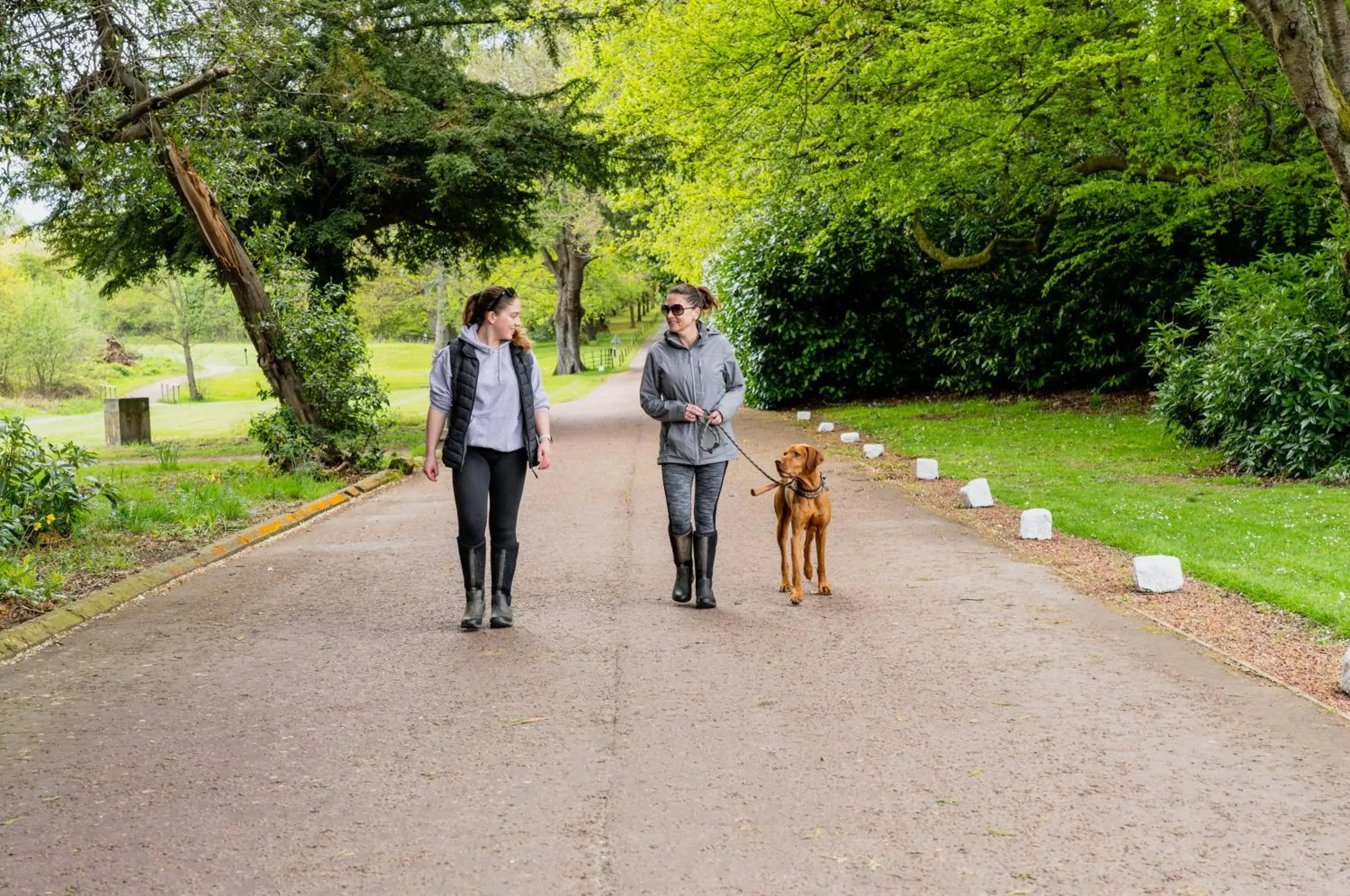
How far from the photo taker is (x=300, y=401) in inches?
635

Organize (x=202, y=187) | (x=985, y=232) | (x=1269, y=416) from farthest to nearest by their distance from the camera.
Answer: (x=985, y=232) < (x=202, y=187) < (x=1269, y=416)

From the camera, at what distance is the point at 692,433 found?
25.4 ft

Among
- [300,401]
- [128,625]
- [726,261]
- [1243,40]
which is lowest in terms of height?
[128,625]

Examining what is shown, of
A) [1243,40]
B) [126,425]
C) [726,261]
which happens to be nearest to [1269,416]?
[1243,40]

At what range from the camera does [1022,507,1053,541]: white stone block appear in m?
9.95

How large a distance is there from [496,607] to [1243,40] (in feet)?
46.9

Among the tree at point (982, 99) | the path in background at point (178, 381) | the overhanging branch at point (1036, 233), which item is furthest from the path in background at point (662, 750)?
the path in background at point (178, 381)

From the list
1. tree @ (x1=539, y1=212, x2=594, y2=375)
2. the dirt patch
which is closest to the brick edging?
the dirt patch

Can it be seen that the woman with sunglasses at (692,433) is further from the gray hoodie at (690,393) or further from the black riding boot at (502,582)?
the black riding boot at (502,582)

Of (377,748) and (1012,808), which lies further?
(377,748)

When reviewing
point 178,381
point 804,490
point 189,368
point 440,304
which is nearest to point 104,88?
point 804,490

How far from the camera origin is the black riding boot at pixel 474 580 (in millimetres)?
7359

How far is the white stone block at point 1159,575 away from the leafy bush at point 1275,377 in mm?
5825

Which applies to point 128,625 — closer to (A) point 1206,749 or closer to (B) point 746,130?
(A) point 1206,749
